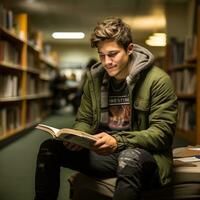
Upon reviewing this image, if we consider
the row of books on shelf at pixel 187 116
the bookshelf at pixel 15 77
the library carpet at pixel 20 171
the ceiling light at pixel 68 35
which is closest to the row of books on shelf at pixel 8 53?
the bookshelf at pixel 15 77

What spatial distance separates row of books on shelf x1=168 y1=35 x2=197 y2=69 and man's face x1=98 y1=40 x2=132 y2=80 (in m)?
2.56

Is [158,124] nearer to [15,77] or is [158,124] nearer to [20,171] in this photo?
[20,171]

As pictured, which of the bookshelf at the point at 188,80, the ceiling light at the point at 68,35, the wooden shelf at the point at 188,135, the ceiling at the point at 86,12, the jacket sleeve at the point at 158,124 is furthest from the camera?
the ceiling light at the point at 68,35

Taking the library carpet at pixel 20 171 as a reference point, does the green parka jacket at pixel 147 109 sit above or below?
above

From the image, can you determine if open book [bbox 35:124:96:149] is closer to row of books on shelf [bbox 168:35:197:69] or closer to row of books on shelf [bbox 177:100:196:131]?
row of books on shelf [bbox 168:35:197:69]

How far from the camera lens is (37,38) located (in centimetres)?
671

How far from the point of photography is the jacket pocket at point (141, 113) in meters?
A: 1.43

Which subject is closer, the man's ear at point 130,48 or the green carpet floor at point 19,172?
the man's ear at point 130,48

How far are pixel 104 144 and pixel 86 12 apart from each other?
6.23 metres

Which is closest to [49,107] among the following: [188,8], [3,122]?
[188,8]

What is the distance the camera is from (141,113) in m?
1.45

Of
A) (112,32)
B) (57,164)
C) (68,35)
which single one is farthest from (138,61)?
(68,35)

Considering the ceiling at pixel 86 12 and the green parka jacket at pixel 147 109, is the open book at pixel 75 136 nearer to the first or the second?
the green parka jacket at pixel 147 109

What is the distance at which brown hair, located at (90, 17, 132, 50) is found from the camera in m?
1.42
